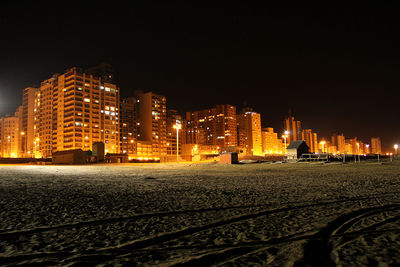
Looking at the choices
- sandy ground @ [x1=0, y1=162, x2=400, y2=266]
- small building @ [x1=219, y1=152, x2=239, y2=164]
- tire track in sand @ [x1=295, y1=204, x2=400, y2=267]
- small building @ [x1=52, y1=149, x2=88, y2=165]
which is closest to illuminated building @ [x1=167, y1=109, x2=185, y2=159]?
small building @ [x1=52, y1=149, x2=88, y2=165]

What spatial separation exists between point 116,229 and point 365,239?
3851 mm

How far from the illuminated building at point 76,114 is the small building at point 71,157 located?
206 feet

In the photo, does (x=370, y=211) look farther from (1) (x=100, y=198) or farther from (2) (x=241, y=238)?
(1) (x=100, y=198)

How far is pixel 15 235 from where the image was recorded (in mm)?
3850

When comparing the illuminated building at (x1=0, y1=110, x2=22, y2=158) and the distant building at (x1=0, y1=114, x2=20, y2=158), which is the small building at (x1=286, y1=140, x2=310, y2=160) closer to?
the illuminated building at (x1=0, y1=110, x2=22, y2=158)

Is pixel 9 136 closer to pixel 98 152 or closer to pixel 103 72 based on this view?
pixel 103 72

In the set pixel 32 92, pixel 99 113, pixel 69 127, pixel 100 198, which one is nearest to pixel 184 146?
pixel 99 113

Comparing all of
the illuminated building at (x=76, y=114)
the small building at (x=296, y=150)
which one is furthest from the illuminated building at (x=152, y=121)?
the small building at (x=296, y=150)

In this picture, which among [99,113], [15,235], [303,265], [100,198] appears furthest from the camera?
[99,113]

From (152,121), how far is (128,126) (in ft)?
49.6

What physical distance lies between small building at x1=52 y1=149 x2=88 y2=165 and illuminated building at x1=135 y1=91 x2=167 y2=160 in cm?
9441

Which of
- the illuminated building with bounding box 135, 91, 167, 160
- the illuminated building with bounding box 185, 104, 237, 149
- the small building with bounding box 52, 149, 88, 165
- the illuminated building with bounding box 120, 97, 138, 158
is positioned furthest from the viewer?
the illuminated building with bounding box 185, 104, 237, 149

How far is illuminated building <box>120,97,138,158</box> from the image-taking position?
143225 millimetres

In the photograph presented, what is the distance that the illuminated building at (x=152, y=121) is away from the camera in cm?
15350
